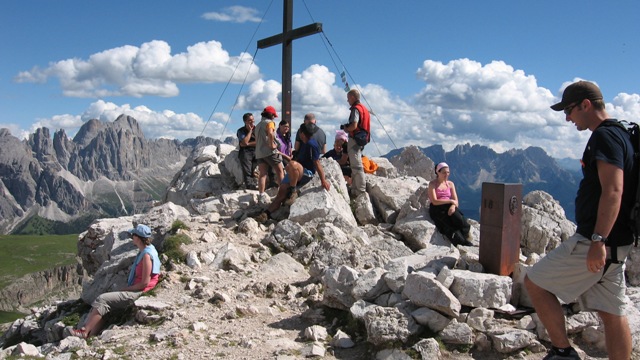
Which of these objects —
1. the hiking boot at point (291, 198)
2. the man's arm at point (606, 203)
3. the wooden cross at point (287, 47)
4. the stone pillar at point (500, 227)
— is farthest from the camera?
the wooden cross at point (287, 47)

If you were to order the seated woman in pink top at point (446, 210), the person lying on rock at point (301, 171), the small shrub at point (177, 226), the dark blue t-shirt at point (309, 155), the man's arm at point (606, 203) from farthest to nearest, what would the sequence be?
the dark blue t-shirt at point (309, 155) < the person lying on rock at point (301, 171) < the seated woman in pink top at point (446, 210) < the small shrub at point (177, 226) < the man's arm at point (606, 203)

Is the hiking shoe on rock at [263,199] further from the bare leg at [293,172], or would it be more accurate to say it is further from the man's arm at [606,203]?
the man's arm at [606,203]

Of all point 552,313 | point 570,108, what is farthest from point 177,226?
point 570,108

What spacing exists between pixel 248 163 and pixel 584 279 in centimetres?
1318

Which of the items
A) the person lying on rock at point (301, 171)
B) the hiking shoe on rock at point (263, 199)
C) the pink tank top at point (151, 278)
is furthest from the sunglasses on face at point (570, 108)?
the hiking shoe on rock at point (263, 199)

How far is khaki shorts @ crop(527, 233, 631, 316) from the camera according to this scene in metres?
5.26

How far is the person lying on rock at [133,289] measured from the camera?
966 cm

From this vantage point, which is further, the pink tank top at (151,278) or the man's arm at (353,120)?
the man's arm at (353,120)

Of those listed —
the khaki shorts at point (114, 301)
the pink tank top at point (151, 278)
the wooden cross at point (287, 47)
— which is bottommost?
the khaki shorts at point (114, 301)

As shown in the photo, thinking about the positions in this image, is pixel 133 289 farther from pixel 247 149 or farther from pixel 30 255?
pixel 30 255

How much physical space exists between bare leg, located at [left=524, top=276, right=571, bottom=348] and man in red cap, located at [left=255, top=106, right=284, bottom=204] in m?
9.87

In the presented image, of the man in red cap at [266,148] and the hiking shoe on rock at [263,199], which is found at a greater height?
the man in red cap at [266,148]

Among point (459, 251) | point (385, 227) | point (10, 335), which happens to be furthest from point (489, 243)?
point (10, 335)

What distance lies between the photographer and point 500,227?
28.6 ft
